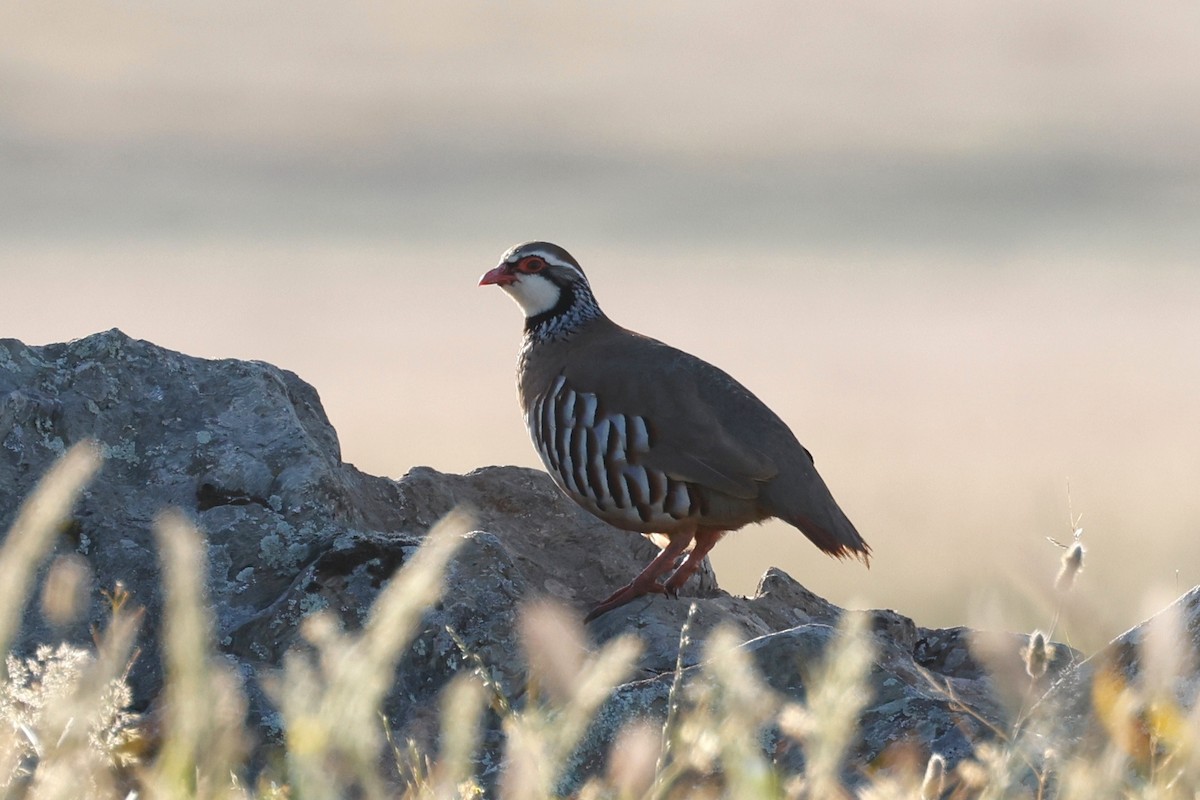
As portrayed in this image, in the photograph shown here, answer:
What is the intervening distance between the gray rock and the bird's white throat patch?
110 cm

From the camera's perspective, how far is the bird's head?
7773 millimetres

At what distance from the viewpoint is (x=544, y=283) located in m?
7.87

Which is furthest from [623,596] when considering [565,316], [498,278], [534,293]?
[498,278]

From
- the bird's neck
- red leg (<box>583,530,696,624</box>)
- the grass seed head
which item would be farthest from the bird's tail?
the grass seed head

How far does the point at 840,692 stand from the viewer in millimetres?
1958

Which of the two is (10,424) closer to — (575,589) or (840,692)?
(575,589)

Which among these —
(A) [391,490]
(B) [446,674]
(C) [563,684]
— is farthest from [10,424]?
(C) [563,684]

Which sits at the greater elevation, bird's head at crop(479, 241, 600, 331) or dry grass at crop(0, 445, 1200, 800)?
bird's head at crop(479, 241, 600, 331)

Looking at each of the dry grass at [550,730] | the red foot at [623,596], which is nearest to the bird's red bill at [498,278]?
the red foot at [623,596]

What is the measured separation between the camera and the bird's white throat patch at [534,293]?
25.7ft

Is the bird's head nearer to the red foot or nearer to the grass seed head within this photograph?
the red foot

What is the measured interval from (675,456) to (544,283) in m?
1.55

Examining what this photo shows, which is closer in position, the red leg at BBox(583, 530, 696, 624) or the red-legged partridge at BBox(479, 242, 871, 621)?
the red leg at BBox(583, 530, 696, 624)

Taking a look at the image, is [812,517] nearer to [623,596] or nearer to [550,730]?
[623,596]
